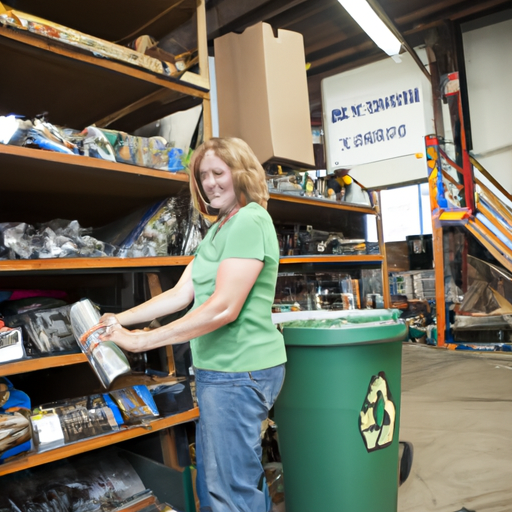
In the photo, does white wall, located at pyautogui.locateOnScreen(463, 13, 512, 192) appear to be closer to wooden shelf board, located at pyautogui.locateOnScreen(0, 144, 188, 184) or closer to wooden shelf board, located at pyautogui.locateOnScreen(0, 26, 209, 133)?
wooden shelf board, located at pyautogui.locateOnScreen(0, 26, 209, 133)

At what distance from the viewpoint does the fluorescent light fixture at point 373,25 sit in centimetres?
377

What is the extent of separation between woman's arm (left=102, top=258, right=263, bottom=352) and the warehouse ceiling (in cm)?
313

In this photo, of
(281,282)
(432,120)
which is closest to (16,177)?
(281,282)

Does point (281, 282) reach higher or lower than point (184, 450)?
higher

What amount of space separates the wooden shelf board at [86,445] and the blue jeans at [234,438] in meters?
0.38

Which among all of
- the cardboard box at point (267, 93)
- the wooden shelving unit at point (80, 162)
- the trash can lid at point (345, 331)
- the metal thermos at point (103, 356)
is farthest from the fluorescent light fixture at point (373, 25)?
the metal thermos at point (103, 356)

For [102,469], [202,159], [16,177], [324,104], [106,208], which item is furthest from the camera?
[324,104]

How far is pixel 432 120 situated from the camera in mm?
5555

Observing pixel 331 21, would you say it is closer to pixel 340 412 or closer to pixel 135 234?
pixel 135 234

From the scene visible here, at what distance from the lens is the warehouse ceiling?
13.3ft

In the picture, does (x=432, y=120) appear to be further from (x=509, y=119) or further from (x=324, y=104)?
(x=324, y=104)

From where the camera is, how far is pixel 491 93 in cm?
587

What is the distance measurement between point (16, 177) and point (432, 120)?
499 cm

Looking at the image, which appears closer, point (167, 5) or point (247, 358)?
point (247, 358)
